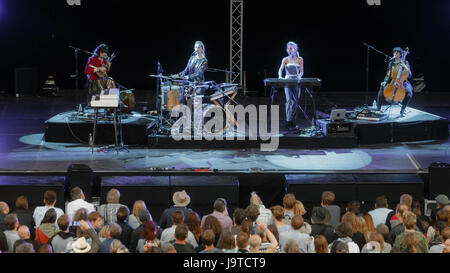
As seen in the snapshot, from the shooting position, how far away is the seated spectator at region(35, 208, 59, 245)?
705 centimetres

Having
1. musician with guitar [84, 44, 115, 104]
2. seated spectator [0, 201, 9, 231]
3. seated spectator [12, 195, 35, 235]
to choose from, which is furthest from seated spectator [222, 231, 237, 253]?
musician with guitar [84, 44, 115, 104]

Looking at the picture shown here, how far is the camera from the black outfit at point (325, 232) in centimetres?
703

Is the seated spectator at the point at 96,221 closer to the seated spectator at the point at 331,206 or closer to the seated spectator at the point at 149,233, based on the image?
the seated spectator at the point at 149,233

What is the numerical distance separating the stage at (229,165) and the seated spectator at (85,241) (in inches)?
99.8

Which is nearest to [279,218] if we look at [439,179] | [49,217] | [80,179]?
[49,217]

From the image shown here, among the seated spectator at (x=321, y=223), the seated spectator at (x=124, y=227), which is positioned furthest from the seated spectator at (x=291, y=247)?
the seated spectator at (x=124, y=227)

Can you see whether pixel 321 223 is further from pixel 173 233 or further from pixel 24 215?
pixel 24 215

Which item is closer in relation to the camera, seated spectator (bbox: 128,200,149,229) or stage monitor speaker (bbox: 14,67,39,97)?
seated spectator (bbox: 128,200,149,229)

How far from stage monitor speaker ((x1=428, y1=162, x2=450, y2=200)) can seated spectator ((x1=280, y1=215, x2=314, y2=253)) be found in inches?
150

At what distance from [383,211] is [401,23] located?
11883 millimetres

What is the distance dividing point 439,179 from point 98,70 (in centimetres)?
652

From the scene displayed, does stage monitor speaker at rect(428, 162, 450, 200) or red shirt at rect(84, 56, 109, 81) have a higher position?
red shirt at rect(84, 56, 109, 81)

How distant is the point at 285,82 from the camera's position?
12.9 metres

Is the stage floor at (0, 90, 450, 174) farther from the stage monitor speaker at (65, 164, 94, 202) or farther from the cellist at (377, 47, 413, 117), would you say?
the cellist at (377, 47, 413, 117)
